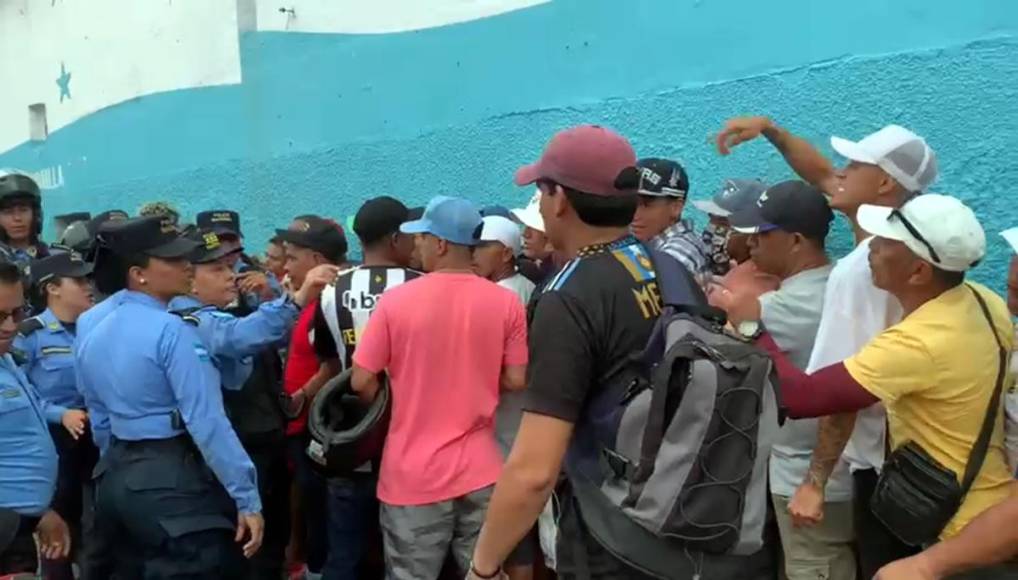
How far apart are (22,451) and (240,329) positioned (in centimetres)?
93

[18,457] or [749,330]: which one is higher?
[749,330]

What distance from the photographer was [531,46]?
19.5 ft

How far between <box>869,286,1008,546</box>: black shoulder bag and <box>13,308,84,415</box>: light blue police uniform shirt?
376 centimetres

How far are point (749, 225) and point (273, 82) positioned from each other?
5222mm

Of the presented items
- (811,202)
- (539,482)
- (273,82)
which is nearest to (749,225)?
(811,202)

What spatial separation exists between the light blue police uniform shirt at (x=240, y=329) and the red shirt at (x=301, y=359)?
21cm

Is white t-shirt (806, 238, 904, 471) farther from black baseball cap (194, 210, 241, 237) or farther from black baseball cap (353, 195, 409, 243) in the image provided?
black baseball cap (194, 210, 241, 237)

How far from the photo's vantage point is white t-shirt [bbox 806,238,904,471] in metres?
3.16

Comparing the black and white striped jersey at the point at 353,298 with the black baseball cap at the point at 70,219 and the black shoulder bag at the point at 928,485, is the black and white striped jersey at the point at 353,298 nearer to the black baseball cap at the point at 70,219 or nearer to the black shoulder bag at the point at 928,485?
the black shoulder bag at the point at 928,485

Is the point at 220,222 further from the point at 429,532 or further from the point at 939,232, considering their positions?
the point at 939,232

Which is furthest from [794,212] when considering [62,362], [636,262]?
[62,362]

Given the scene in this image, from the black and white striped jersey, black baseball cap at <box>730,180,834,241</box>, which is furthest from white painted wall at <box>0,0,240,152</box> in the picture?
black baseball cap at <box>730,180,834,241</box>

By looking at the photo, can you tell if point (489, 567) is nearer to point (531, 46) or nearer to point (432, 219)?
point (432, 219)

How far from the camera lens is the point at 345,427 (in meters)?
4.20
